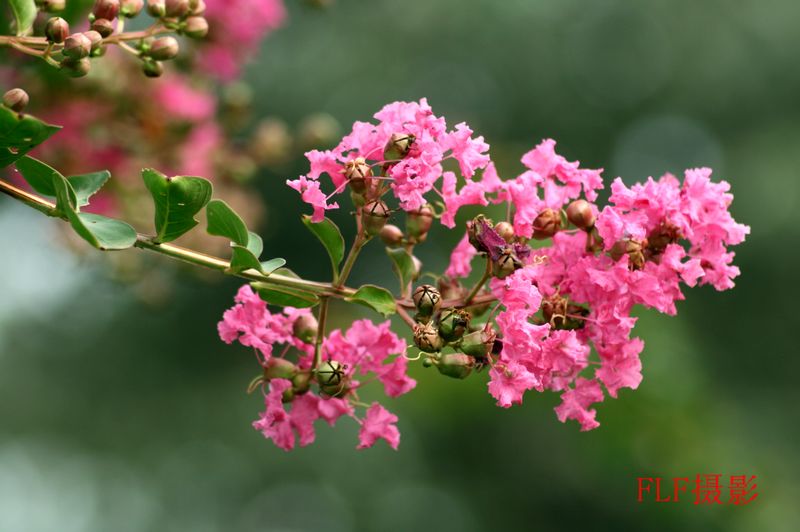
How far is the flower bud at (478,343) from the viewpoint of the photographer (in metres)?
1.06

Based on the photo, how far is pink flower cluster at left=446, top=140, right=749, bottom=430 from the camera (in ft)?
3.51

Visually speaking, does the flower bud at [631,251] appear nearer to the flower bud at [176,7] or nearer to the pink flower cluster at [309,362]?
the pink flower cluster at [309,362]

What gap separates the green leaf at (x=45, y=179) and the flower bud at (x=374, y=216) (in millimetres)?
293

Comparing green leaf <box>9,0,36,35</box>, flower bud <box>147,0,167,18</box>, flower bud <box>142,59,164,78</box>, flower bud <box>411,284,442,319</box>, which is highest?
flower bud <box>411,284,442,319</box>

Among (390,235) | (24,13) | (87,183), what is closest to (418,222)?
(390,235)

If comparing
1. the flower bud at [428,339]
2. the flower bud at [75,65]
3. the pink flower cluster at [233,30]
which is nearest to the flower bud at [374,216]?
the flower bud at [428,339]

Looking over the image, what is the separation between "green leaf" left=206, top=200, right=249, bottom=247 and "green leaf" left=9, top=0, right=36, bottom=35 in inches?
11.9

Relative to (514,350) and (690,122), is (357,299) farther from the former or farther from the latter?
(690,122)

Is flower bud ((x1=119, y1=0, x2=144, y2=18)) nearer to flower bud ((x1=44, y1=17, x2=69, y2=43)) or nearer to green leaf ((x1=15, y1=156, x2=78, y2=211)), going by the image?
flower bud ((x1=44, y1=17, x2=69, y2=43))

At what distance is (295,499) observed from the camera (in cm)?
926

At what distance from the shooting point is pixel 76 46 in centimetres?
109

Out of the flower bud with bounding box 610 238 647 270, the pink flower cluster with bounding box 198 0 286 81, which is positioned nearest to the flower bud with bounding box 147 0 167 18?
the flower bud with bounding box 610 238 647 270

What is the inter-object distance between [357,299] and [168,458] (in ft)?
29.8

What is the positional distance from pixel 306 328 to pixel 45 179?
327 millimetres
